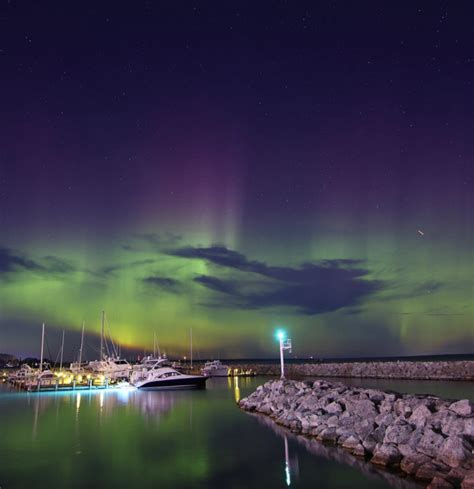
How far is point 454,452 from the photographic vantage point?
14445 millimetres

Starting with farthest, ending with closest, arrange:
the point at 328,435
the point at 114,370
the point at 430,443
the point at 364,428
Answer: the point at 114,370, the point at 328,435, the point at 364,428, the point at 430,443

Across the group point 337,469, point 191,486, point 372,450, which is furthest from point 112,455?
point 372,450

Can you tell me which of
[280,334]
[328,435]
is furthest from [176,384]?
[328,435]

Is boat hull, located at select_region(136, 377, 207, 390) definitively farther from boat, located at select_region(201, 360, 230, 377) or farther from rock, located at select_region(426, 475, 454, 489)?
rock, located at select_region(426, 475, 454, 489)

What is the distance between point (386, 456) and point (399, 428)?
5.46 ft

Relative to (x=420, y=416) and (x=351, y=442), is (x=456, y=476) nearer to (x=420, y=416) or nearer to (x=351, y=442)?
(x=420, y=416)

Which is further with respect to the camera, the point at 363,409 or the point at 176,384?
the point at 176,384

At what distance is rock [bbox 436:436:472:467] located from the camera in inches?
558

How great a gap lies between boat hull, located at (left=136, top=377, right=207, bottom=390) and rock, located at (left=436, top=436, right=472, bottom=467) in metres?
42.1

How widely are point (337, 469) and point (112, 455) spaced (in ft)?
29.5

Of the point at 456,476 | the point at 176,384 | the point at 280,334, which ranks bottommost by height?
the point at 456,476

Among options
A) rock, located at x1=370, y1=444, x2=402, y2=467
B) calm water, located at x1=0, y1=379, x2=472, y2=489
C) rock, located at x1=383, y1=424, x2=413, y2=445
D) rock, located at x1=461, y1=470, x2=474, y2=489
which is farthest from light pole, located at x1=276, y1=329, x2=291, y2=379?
rock, located at x1=461, y1=470, x2=474, y2=489

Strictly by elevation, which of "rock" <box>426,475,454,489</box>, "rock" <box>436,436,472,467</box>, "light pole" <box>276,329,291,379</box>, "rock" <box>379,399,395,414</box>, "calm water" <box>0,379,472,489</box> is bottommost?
"calm water" <box>0,379,472,489</box>

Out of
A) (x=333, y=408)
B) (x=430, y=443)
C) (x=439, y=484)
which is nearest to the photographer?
(x=439, y=484)
